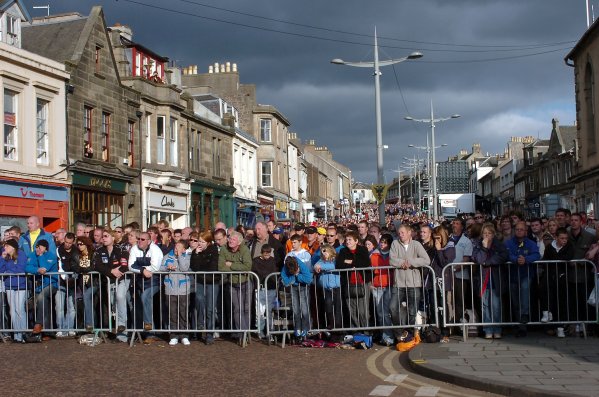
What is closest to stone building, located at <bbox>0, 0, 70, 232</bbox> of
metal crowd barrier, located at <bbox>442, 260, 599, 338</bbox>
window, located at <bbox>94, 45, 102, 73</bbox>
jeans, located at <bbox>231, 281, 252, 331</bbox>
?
window, located at <bbox>94, 45, 102, 73</bbox>

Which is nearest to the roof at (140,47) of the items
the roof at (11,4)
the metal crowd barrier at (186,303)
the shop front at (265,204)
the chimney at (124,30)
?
the chimney at (124,30)

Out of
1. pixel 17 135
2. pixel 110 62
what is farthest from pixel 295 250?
pixel 110 62

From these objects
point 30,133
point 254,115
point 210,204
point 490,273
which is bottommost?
point 490,273

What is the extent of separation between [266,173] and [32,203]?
29030 mm

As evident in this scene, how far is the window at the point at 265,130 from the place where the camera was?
50.3 metres

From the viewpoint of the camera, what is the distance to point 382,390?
25.2 feet

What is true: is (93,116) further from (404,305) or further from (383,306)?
(404,305)

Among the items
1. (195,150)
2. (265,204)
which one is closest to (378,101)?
(195,150)

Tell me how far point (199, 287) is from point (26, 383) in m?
3.89

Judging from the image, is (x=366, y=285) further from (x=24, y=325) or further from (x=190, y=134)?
(x=190, y=134)

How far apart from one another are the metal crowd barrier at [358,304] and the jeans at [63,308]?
11.1ft

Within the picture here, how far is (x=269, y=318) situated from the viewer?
11305mm

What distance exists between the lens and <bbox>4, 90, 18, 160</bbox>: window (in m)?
21.4

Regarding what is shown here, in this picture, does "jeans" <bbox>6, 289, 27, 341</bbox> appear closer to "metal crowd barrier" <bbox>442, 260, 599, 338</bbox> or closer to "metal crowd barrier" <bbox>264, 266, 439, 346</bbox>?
"metal crowd barrier" <bbox>264, 266, 439, 346</bbox>
